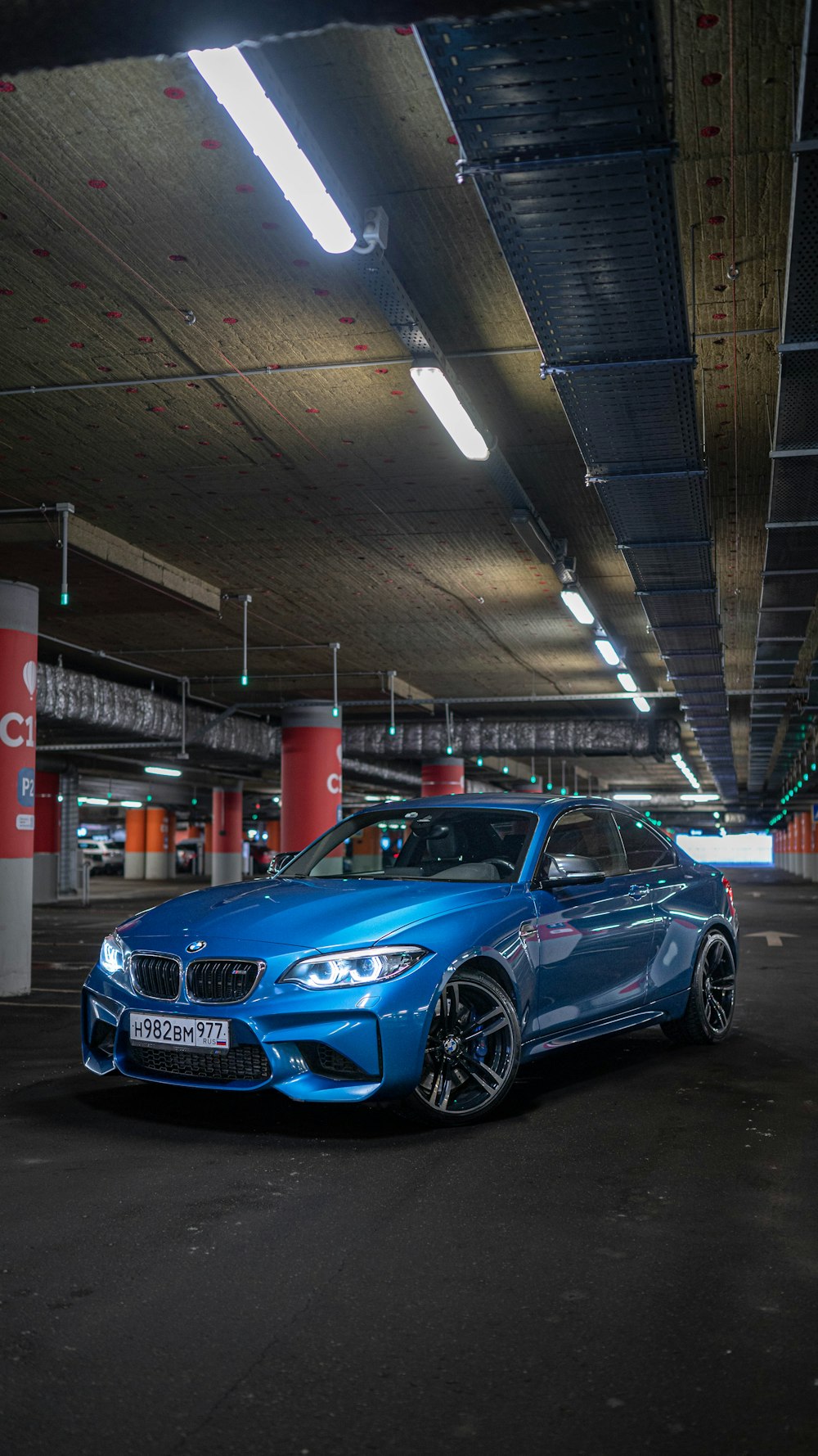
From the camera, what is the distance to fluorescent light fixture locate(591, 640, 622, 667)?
16938 mm

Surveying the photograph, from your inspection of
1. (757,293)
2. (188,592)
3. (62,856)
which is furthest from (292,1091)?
(62,856)

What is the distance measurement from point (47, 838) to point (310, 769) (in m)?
14.0

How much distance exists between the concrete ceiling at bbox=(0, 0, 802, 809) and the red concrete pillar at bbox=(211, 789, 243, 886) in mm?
25219

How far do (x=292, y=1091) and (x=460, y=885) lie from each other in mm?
1383

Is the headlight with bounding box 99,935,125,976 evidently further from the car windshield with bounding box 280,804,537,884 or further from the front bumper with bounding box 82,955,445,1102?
the car windshield with bounding box 280,804,537,884

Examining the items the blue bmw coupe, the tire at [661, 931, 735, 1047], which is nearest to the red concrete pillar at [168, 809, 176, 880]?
the tire at [661, 931, 735, 1047]

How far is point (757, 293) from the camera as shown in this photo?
7.30 m

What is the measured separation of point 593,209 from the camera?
16.7ft

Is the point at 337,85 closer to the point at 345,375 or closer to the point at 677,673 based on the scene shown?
the point at 345,375

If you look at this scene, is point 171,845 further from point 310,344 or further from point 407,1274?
point 407,1274

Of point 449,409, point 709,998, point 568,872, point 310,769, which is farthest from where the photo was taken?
point 310,769

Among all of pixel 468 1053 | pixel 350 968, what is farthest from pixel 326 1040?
pixel 468 1053

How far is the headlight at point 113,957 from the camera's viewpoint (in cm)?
A: 545

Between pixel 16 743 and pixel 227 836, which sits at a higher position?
pixel 16 743
